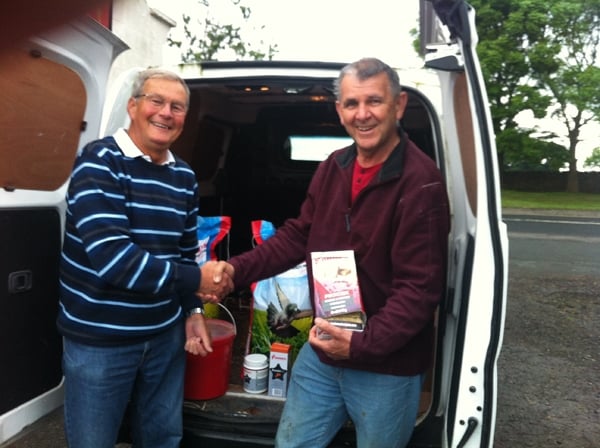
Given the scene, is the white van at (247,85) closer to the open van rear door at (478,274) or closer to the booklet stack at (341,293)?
the open van rear door at (478,274)

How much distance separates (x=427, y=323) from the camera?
1813 millimetres

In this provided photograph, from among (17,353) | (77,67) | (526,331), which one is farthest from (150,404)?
(526,331)

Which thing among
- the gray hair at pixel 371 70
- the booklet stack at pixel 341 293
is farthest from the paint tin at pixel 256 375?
the gray hair at pixel 371 70

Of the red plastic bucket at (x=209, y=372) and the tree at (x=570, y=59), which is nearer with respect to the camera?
the red plastic bucket at (x=209, y=372)

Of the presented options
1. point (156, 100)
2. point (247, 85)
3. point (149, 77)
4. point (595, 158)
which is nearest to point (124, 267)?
point (156, 100)

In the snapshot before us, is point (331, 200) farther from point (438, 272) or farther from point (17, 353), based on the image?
point (17, 353)

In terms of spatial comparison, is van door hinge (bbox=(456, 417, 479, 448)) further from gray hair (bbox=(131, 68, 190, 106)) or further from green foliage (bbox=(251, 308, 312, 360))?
gray hair (bbox=(131, 68, 190, 106))

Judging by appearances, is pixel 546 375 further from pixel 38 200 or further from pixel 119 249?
pixel 38 200

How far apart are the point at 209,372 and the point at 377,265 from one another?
118cm

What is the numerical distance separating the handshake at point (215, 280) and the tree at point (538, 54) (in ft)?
68.8

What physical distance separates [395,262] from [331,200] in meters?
0.37

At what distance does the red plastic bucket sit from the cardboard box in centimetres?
23

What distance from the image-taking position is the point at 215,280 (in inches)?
79.8

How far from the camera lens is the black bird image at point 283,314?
295 centimetres
